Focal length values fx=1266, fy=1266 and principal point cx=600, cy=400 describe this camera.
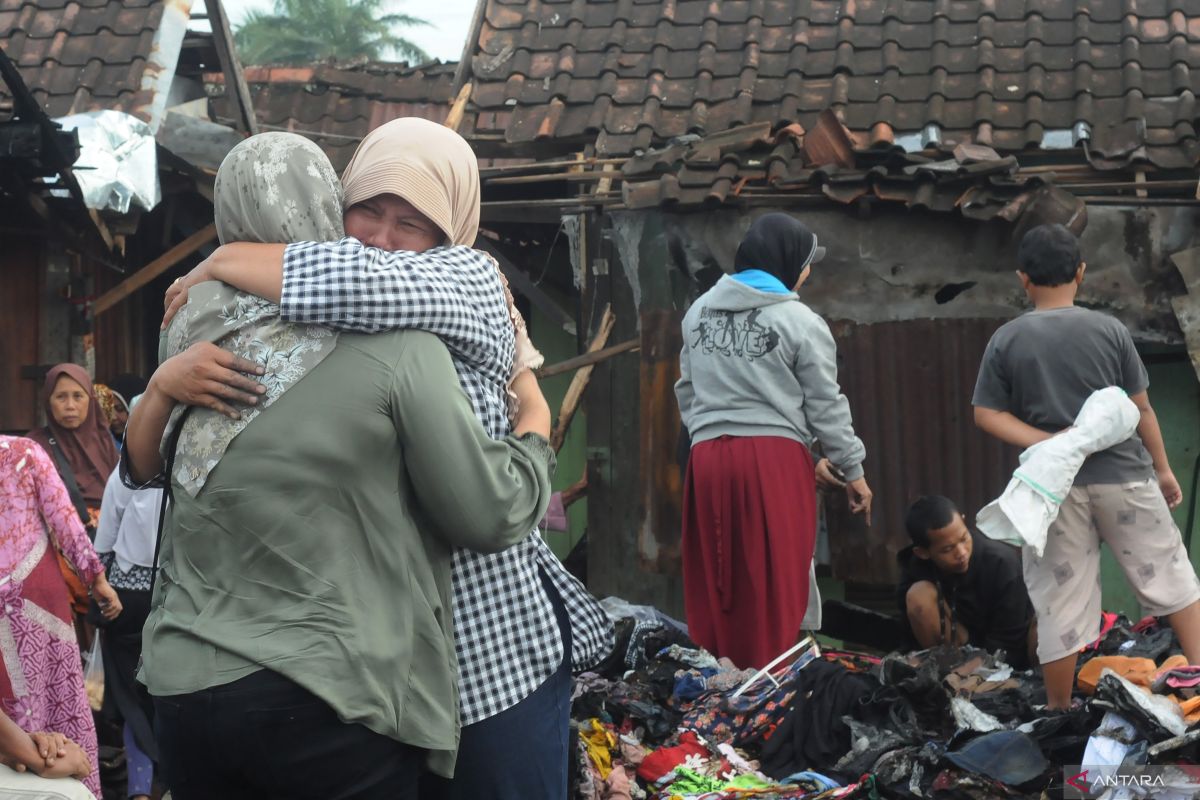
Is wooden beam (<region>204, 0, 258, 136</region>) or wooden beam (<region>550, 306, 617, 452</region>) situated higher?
wooden beam (<region>204, 0, 258, 136</region>)

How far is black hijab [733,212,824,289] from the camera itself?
5.41 meters

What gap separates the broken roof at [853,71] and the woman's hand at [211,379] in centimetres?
608

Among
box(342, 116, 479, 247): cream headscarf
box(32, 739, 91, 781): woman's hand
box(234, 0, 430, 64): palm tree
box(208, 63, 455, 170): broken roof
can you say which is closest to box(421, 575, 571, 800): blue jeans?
box(342, 116, 479, 247): cream headscarf

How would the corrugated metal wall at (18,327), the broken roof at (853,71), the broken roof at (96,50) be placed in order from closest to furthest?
the broken roof at (853,71) → the corrugated metal wall at (18,327) → the broken roof at (96,50)

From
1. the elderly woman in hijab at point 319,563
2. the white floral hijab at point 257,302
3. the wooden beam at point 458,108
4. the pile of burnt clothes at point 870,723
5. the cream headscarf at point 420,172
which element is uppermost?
the wooden beam at point 458,108

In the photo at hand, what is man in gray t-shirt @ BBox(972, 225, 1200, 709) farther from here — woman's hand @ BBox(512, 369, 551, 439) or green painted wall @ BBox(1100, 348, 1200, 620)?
woman's hand @ BBox(512, 369, 551, 439)

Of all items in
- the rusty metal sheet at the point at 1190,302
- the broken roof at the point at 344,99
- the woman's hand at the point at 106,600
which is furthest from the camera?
the broken roof at the point at 344,99

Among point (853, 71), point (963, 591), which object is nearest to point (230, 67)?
point (853, 71)

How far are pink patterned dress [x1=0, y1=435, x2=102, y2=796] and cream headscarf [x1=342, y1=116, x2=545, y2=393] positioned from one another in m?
2.98

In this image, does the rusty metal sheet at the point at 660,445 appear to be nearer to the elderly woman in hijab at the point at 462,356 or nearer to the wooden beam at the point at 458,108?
the wooden beam at the point at 458,108

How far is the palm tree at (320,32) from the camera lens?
3183cm

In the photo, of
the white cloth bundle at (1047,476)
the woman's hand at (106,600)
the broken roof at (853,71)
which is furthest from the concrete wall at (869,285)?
the woman's hand at (106,600)

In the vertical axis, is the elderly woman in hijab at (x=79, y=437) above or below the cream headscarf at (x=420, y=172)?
below

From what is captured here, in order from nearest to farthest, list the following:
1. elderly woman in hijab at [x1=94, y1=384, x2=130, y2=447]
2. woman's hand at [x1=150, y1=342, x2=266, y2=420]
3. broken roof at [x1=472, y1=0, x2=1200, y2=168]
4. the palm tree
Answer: woman's hand at [x1=150, y1=342, x2=266, y2=420], elderly woman in hijab at [x1=94, y1=384, x2=130, y2=447], broken roof at [x1=472, y1=0, x2=1200, y2=168], the palm tree
